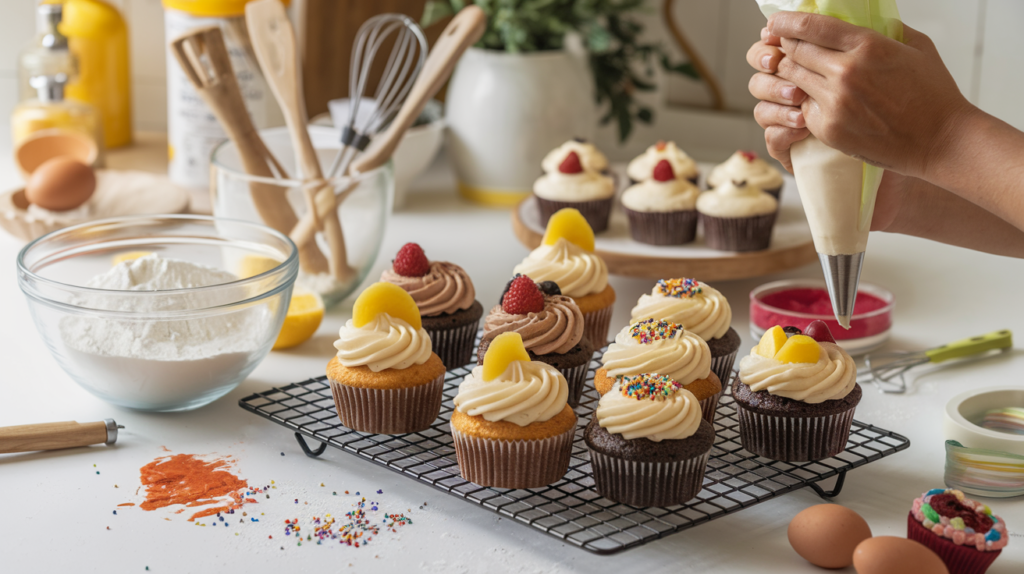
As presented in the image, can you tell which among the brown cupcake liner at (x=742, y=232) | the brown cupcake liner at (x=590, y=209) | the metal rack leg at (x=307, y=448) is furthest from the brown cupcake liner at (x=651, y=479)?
the brown cupcake liner at (x=590, y=209)

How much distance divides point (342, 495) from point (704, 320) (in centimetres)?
53

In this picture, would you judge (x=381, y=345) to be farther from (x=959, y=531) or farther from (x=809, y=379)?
(x=959, y=531)

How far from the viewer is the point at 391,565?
1023 millimetres

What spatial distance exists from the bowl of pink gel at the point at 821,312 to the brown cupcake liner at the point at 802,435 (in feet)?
1.13

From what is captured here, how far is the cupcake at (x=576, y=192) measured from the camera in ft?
6.30

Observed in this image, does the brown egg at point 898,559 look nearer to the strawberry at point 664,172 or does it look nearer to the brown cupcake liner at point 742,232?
the brown cupcake liner at point 742,232

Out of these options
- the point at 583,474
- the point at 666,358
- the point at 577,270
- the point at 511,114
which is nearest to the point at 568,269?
the point at 577,270

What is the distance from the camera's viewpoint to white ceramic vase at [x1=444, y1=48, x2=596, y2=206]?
2.20m

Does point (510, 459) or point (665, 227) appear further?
point (665, 227)

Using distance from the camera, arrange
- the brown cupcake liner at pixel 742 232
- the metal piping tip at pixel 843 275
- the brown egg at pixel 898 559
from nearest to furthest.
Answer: the brown egg at pixel 898 559 → the metal piping tip at pixel 843 275 → the brown cupcake liner at pixel 742 232

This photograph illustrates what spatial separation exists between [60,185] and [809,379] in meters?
1.43

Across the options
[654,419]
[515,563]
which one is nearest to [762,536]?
[654,419]

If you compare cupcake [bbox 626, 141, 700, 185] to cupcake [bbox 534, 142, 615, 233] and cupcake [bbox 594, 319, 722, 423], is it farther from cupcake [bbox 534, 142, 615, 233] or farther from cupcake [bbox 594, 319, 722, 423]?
cupcake [bbox 594, 319, 722, 423]

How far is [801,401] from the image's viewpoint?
1.18m
